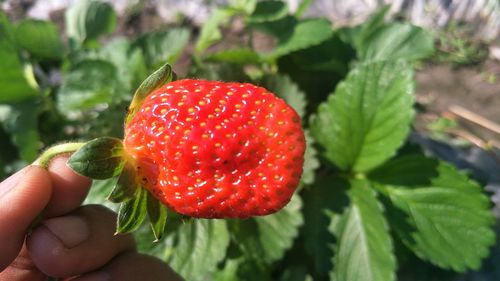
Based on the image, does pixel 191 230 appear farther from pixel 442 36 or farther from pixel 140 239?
pixel 442 36

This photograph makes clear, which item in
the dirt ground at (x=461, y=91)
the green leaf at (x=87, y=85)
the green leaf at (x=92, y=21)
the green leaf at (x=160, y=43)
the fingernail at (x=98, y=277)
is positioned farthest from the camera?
the dirt ground at (x=461, y=91)

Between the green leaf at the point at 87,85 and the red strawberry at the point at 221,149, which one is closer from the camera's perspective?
the red strawberry at the point at 221,149

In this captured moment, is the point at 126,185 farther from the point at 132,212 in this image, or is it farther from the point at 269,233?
the point at 269,233

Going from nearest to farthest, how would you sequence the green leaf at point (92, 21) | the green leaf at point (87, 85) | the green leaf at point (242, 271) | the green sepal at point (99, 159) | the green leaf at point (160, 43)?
the green sepal at point (99, 159)
the green leaf at point (242, 271)
the green leaf at point (87, 85)
the green leaf at point (160, 43)
the green leaf at point (92, 21)

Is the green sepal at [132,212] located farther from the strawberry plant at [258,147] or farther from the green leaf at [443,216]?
the green leaf at [443,216]

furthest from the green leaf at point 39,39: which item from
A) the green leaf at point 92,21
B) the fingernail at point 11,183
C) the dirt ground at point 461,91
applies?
the dirt ground at point 461,91

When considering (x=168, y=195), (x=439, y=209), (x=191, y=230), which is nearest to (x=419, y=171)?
(x=439, y=209)

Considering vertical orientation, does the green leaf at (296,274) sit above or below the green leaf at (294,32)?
below
